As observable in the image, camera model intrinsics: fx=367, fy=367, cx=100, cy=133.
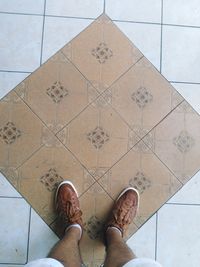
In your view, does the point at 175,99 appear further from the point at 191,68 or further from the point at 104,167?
the point at 104,167

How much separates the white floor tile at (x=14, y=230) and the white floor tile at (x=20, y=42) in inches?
20.9

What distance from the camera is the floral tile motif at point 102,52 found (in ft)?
4.87

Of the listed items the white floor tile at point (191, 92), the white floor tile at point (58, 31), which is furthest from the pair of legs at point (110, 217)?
the white floor tile at point (58, 31)

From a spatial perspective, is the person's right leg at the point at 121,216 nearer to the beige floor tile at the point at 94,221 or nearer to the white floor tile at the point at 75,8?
the beige floor tile at the point at 94,221

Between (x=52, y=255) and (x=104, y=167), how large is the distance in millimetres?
434

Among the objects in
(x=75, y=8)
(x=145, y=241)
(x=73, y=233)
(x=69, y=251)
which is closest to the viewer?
(x=69, y=251)

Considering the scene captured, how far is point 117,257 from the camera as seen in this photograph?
112 cm

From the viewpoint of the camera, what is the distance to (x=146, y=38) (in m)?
1.52

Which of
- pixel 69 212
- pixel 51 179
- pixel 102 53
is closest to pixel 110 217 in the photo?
pixel 69 212

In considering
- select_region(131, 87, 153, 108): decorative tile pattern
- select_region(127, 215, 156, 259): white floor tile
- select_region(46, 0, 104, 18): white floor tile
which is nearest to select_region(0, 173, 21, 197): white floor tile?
select_region(127, 215, 156, 259): white floor tile

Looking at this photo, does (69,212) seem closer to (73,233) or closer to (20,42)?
(73,233)

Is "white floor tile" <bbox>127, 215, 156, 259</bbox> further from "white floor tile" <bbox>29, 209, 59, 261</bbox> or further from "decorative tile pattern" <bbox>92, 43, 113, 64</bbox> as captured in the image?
"decorative tile pattern" <bbox>92, 43, 113, 64</bbox>

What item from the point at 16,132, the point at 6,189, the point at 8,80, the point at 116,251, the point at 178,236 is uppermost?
the point at 8,80

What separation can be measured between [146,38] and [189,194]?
0.66 metres
